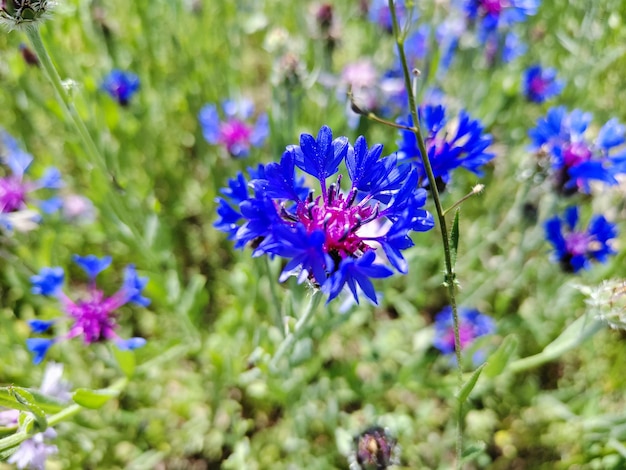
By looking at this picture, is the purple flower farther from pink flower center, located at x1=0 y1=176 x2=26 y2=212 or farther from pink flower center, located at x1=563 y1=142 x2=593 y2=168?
pink flower center, located at x1=563 y1=142 x2=593 y2=168

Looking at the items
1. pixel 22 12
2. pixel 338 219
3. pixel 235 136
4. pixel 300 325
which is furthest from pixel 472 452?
pixel 235 136

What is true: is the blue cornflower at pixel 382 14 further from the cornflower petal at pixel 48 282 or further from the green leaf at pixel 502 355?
the cornflower petal at pixel 48 282

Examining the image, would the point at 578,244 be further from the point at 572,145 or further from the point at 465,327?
the point at 465,327

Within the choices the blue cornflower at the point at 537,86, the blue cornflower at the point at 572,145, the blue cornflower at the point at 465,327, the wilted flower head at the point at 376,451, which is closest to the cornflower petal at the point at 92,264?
the wilted flower head at the point at 376,451

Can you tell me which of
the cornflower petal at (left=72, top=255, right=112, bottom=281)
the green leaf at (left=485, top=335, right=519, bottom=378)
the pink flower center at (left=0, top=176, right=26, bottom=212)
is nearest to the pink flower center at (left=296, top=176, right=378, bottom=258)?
the green leaf at (left=485, top=335, right=519, bottom=378)

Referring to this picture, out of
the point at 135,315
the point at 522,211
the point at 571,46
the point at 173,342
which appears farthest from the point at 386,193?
the point at 135,315
